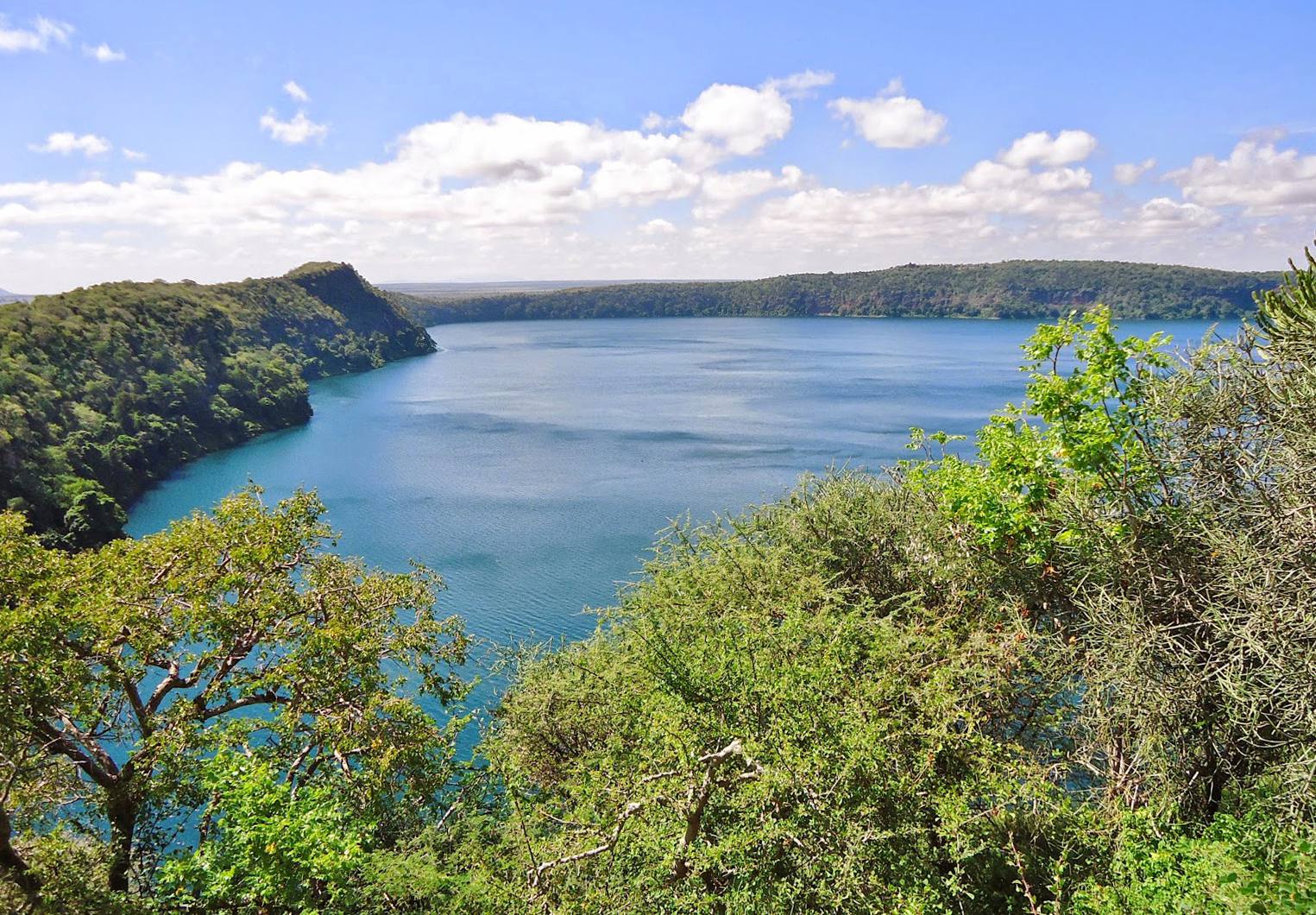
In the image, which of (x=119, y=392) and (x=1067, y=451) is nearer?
(x=1067, y=451)

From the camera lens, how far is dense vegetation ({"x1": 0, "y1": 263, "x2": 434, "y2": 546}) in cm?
4016

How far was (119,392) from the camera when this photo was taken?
56.5 metres

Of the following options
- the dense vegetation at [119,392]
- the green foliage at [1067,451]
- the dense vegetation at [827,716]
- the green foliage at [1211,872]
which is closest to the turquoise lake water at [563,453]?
the dense vegetation at [119,392]

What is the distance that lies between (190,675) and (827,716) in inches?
322

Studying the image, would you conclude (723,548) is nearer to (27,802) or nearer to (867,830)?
(867,830)

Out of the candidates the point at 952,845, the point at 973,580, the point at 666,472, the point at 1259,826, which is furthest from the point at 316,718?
the point at 666,472

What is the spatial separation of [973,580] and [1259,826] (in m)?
5.11

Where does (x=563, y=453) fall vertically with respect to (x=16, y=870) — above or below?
below

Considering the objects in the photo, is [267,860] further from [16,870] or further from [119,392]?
[119,392]

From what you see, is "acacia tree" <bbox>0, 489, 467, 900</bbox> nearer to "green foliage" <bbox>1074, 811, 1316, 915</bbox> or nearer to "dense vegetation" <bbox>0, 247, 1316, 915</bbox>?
"dense vegetation" <bbox>0, 247, 1316, 915</bbox>

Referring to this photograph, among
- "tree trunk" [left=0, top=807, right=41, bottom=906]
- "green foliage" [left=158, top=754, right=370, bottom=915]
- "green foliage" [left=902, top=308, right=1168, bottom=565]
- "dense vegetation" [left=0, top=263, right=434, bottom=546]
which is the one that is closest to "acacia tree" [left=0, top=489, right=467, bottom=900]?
"tree trunk" [left=0, top=807, right=41, bottom=906]

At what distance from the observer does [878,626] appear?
11.2m

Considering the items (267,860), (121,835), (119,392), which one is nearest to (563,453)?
(119,392)

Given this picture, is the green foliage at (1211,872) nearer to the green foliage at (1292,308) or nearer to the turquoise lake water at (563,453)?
the green foliage at (1292,308)
